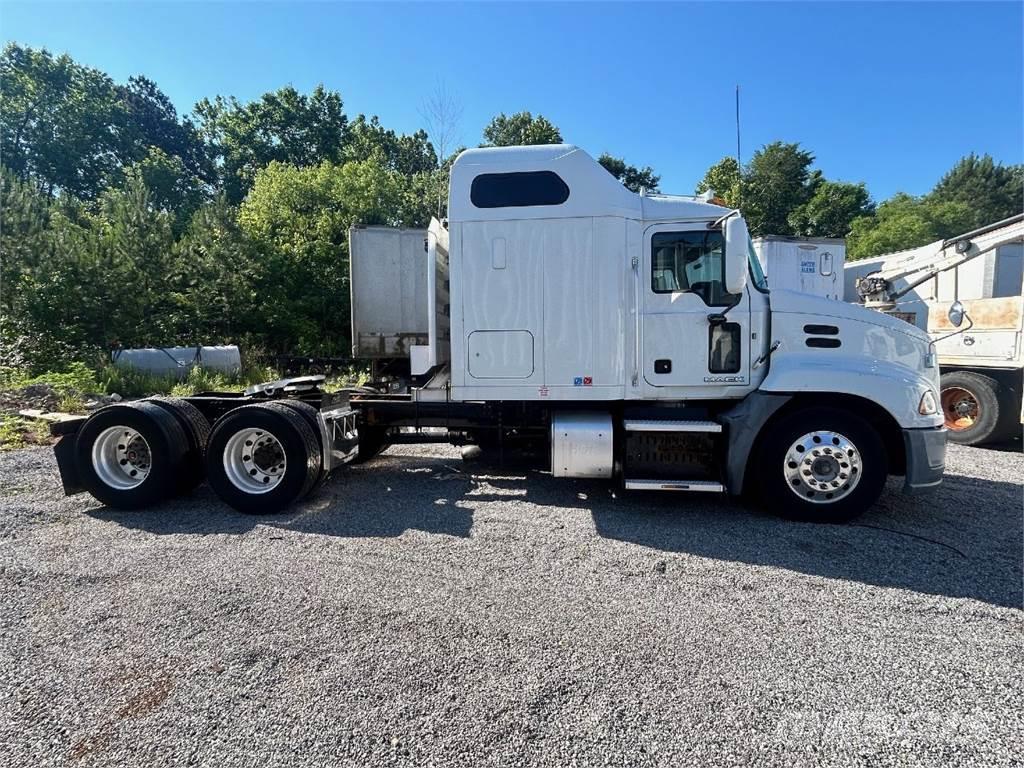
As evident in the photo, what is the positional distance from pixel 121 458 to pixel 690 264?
5.96 m

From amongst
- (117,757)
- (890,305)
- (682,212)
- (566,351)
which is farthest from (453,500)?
(890,305)

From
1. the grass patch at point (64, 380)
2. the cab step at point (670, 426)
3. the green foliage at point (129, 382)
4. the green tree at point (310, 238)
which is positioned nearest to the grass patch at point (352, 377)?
the green foliage at point (129, 382)

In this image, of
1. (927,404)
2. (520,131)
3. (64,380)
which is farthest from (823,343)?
(520,131)

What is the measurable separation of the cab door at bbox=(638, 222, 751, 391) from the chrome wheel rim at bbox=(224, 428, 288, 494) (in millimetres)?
3722

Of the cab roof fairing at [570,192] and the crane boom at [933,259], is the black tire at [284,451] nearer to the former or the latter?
the cab roof fairing at [570,192]

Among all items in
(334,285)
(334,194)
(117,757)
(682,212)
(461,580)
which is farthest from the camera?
(334,194)

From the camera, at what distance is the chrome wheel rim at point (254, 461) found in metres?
4.82

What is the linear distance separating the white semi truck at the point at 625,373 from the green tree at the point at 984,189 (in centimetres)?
5552

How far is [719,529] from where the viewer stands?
14.2 ft

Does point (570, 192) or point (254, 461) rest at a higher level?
point (570, 192)

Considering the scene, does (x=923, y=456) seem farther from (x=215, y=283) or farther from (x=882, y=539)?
(x=215, y=283)

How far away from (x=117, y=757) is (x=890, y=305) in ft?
36.4

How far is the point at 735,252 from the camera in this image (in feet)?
13.7

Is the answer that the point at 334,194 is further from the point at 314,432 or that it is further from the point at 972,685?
the point at 972,685
